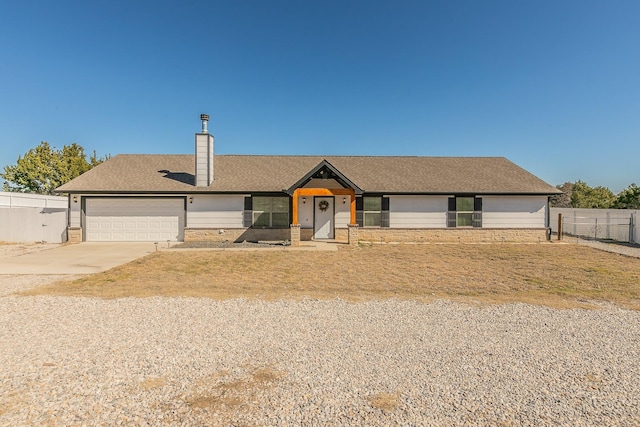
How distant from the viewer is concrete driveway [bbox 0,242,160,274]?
10625 mm

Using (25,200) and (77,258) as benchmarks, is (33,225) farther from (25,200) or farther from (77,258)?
(25,200)

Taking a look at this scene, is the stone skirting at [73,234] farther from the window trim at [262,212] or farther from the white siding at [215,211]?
the window trim at [262,212]

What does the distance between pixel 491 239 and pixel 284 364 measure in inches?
717

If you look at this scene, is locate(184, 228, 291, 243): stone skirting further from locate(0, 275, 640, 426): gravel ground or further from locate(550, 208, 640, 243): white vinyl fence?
locate(550, 208, 640, 243): white vinyl fence

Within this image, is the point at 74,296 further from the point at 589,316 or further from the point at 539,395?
the point at 589,316

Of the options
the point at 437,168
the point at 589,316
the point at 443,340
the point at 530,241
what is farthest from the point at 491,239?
the point at 443,340

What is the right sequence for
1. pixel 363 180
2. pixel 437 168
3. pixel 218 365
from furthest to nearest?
pixel 437 168 → pixel 363 180 → pixel 218 365

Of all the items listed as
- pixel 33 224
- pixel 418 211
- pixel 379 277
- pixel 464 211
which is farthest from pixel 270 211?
pixel 33 224

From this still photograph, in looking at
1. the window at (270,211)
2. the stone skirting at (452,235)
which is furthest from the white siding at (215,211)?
the stone skirting at (452,235)

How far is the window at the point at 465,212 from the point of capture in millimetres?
19000

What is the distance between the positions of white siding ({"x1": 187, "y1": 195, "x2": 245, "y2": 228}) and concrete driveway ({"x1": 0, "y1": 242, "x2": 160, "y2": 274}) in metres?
2.73

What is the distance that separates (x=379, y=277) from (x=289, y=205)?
9871mm

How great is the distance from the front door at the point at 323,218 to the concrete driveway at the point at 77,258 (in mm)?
8698

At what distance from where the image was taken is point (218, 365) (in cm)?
425
